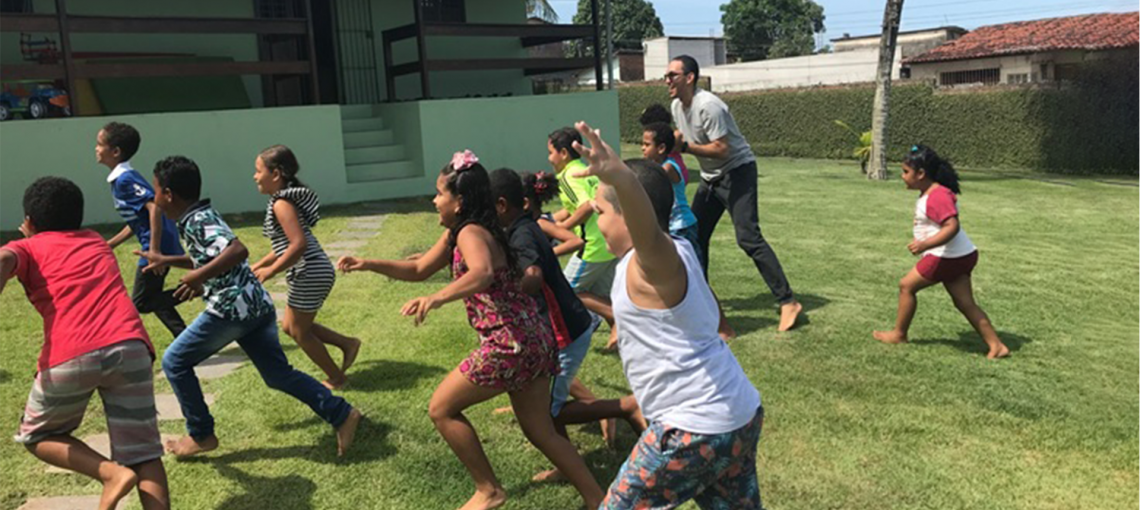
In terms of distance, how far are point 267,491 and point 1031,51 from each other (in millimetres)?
23907

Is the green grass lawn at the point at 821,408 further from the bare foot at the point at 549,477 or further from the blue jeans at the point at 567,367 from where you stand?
the blue jeans at the point at 567,367

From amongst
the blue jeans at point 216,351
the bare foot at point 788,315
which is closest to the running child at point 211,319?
the blue jeans at point 216,351

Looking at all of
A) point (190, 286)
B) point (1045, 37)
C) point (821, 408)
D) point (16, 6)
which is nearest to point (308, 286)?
point (190, 286)

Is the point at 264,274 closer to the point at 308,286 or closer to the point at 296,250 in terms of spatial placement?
the point at 296,250

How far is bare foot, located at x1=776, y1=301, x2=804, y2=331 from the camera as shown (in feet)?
19.4

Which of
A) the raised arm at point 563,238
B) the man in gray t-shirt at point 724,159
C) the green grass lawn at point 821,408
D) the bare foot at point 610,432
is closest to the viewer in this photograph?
the green grass lawn at point 821,408

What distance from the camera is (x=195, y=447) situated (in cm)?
396

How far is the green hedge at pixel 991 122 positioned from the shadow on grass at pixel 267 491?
19.0 metres

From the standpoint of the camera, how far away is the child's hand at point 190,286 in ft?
12.1

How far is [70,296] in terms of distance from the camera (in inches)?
123

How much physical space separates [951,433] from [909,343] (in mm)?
1531

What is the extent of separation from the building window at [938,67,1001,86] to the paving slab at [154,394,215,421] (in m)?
24.4

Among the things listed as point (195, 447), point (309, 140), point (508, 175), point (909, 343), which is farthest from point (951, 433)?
point (309, 140)

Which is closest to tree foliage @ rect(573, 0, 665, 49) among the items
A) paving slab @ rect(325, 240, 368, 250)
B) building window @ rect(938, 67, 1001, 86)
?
building window @ rect(938, 67, 1001, 86)
